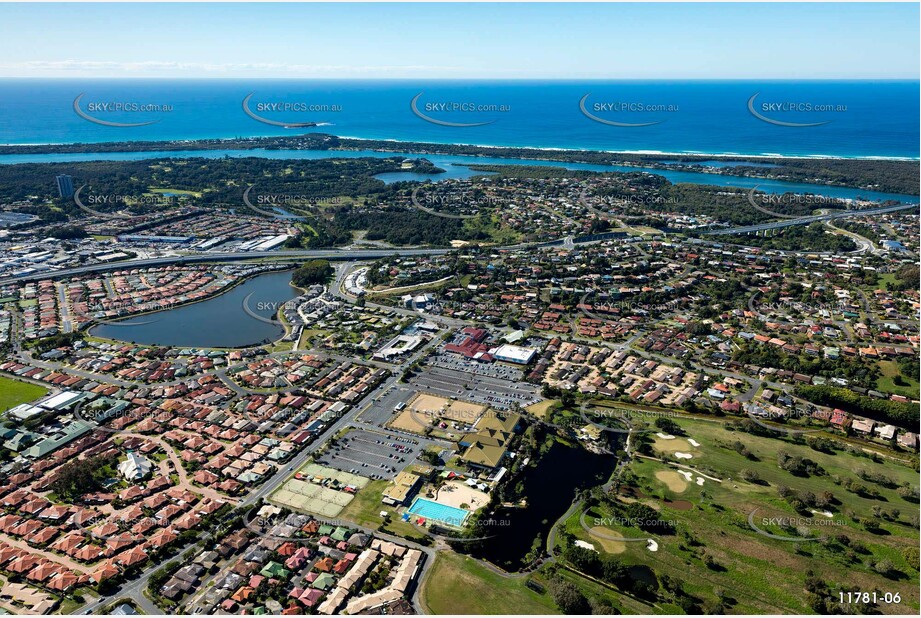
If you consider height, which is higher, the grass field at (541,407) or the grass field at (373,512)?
the grass field at (541,407)

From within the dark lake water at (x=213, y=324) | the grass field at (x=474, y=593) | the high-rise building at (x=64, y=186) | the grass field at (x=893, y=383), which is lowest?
the dark lake water at (x=213, y=324)

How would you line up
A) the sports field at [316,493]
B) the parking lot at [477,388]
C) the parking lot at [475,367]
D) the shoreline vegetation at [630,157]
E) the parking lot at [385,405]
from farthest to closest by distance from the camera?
the shoreline vegetation at [630,157] < the parking lot at [475,367] < the parking lot at [477,388] < the parking lot at [385,405] < the sports field at [316,493]

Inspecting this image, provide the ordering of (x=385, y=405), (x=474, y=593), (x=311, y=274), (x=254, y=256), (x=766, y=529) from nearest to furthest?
(x=474, y=593) → (x=766, y=529) → (x=385, y=405) → (x=311, y=274) → (x=254, y=256)

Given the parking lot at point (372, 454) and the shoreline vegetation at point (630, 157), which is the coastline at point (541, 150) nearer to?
the shoreline vegetation at point (630, 157)

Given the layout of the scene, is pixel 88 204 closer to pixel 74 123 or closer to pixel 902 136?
pixel 74 123

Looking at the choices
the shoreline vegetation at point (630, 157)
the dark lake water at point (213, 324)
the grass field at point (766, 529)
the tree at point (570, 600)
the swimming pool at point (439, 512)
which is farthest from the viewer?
the shoreline vegetation at point (630, 157)

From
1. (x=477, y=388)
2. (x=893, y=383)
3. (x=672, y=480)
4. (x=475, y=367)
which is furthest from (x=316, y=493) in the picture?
(x=893, y=383)

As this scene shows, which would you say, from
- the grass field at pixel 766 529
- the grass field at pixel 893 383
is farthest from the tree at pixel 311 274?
the grass field at pixel 893 383

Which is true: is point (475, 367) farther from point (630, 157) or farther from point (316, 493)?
point (630, 157)
